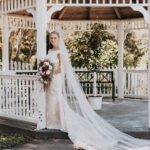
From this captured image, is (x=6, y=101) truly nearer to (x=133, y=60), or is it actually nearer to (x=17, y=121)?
(x=17, y=121)

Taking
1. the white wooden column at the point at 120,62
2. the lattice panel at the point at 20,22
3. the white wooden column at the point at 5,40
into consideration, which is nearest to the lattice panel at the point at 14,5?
the white wooden column at the point at 5,40

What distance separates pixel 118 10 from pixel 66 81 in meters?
5.64

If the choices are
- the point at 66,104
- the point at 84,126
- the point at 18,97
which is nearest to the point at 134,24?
the point at 18,97

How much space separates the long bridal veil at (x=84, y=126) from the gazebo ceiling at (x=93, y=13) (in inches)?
205

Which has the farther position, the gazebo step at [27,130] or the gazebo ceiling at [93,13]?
the gazebo ceiling at [93,13]

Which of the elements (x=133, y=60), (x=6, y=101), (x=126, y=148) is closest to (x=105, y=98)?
(x=6, y=101)

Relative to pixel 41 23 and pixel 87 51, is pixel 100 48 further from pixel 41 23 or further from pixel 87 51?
pixel 41 23

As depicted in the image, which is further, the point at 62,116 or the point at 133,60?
the point at 133,60

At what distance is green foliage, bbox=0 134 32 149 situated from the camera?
30.0 feet

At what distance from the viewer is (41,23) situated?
9.95 metres

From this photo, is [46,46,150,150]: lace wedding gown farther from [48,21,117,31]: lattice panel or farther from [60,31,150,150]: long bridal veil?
[48,21,117,31]: lattice panel

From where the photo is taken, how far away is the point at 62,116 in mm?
9922

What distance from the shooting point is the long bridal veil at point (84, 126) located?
28.6 feet

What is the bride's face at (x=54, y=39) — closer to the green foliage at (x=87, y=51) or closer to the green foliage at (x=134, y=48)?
the green foliage at (x=87, y=51)
